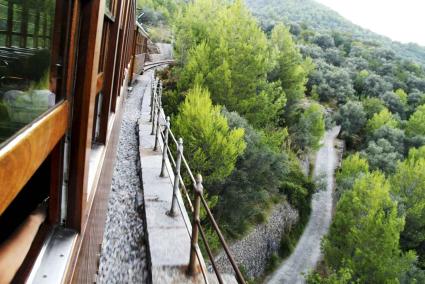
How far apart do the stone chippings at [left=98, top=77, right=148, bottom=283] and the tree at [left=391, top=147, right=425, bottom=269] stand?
2381cm

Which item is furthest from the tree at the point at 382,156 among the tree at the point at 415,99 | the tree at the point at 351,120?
the tree at the point at 415,99

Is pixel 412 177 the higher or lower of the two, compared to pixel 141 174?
lower

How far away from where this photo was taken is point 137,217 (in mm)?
4926

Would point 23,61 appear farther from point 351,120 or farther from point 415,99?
point 415,99

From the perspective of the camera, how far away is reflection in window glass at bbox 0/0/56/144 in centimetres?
99

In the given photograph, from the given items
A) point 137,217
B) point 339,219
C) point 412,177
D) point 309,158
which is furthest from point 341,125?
point 137,217

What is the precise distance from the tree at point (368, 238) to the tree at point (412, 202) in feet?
12.9

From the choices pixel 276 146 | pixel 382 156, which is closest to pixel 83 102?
pixel 276 146

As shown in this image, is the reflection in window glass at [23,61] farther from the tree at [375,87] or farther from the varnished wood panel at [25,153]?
the tree at [375,87]

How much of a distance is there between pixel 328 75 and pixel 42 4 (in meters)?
52.0

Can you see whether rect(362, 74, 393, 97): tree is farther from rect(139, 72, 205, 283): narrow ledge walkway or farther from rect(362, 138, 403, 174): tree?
rect(139, 72, 205, 283): narrow ledge walkway

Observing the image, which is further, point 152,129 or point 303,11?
point 303,11

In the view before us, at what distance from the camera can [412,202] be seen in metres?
28.1

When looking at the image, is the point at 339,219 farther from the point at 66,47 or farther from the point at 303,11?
the point at 303,11
